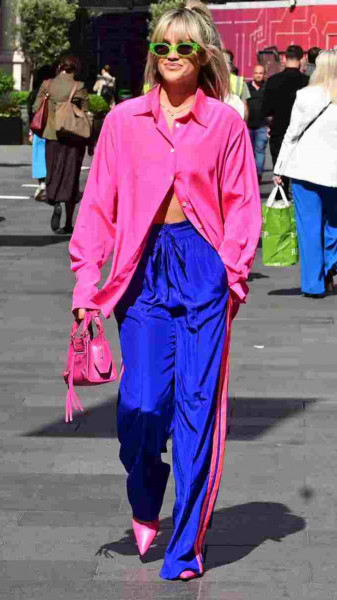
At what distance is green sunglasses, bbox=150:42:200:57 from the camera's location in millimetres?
4648

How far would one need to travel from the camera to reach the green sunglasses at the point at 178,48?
4.65 metres

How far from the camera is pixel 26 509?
5.52 m

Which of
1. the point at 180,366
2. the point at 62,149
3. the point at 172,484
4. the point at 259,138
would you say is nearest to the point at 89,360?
the point at 180,366

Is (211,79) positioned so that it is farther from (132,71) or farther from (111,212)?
(132,71)

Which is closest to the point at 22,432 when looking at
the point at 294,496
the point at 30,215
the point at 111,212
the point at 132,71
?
the point at 294,496

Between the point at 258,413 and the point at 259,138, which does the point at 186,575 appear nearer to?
the point at 258,413

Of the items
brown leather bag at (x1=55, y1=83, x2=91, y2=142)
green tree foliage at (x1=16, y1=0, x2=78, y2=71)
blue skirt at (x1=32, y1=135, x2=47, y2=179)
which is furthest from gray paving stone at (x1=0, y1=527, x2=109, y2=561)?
green tree foliage at (x1=16, y1=0, x2=78, y2=71)

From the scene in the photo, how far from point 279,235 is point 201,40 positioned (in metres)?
6.59

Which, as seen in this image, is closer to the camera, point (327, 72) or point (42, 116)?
point (327, 72)

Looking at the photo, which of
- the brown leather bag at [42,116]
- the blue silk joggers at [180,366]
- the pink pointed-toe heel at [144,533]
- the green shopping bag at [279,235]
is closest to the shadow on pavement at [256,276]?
the green shopping bag at [279,235]

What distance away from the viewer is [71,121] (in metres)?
14.6

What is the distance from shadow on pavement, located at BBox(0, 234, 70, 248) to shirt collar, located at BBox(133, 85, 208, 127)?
939 centimetres

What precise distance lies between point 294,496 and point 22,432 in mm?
1534

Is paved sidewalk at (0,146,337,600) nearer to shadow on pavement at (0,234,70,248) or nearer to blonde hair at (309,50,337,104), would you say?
blonde hair at (309,50,337,104)
